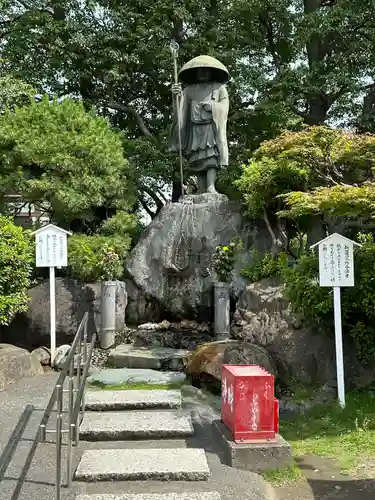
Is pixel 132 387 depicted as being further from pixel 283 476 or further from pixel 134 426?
pixel 283 476

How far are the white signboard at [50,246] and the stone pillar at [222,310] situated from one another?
2.76 meters

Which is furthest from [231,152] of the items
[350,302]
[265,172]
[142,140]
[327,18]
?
[350,302]

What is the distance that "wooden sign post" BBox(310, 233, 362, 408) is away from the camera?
602cm

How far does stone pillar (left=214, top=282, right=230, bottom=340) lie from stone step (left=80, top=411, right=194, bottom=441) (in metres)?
3.19

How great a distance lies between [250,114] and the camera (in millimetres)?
14562

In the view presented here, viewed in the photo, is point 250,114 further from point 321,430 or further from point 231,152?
point 321,430

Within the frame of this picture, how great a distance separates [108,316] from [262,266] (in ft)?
9.83

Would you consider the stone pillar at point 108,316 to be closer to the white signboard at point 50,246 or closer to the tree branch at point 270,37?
the white signboard at point 50,246

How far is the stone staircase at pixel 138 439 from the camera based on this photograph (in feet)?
13.1

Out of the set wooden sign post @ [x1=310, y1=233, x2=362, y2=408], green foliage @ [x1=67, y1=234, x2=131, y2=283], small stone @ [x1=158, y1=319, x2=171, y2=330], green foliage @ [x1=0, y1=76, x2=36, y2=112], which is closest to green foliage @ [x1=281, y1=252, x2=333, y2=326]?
wooden sign post @ [x1=310, y1=233, x2=362, y2=408]

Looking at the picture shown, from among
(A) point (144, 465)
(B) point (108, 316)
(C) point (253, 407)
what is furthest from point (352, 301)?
(B) point (108, 316)

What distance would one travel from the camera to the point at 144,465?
4133 mm

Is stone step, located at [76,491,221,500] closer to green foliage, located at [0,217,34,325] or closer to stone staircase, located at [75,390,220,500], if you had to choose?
stone staircase, located at [75,390,220,500]

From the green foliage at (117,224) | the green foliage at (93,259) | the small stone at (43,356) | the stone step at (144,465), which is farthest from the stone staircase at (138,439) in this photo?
the green foliage at (117,224)
